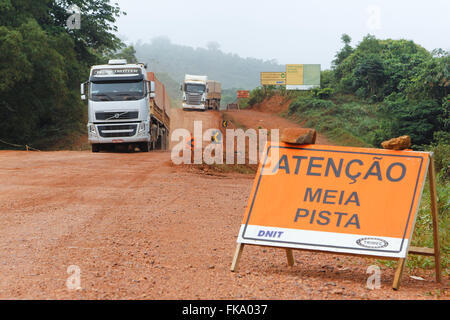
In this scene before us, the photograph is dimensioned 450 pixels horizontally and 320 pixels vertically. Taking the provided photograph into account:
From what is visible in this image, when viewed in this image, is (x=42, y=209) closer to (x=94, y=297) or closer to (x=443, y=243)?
(x=94, y=297)

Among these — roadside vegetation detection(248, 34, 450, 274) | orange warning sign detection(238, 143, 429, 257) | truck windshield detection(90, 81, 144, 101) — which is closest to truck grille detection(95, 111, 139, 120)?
truck windshield detection(90, 81, 144, 101)

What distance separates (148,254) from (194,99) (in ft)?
125

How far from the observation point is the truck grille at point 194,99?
141 feet

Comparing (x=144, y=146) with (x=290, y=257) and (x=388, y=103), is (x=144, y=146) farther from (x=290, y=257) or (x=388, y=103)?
(x=388, y=103)

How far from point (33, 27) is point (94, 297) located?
25.9m

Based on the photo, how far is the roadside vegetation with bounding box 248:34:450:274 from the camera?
47.3 feet

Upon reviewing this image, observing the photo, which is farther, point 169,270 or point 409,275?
point 409,275

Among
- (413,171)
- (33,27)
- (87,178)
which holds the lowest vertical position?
(87,178)

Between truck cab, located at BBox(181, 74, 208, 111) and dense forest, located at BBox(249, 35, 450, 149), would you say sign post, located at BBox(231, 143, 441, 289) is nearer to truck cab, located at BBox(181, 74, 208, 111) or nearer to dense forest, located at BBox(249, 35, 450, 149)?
dense forest, located at BBox(249, 35, 450, 149)

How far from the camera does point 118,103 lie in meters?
20.7

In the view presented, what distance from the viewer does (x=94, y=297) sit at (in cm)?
399

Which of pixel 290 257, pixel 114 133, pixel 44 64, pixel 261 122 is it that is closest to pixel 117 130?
pixel 114 133

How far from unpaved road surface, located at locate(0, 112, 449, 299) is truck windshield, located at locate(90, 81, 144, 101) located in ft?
32.7

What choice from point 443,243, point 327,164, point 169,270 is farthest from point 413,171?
point 169,270
